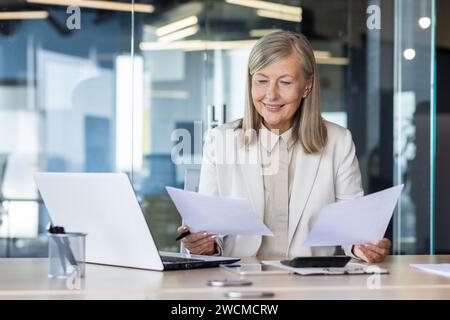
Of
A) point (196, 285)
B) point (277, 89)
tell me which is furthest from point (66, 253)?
point (277, 89)

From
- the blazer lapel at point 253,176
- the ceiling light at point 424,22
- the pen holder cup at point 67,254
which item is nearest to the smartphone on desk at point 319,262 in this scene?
the pen holder cup at point 67,254

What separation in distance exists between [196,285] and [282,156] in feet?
3.50

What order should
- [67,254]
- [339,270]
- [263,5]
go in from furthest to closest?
1. [263,5]
2. [339,270]
3. [67,254]

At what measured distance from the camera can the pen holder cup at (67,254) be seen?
7.25 ft

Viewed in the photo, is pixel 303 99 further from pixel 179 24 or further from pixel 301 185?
pixel 179 24

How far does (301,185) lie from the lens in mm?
3008

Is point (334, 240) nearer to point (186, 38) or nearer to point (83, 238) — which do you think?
point (83, 238)

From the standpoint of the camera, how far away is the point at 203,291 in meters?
2.01

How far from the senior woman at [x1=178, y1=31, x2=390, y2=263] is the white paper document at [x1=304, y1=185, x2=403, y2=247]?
399mm

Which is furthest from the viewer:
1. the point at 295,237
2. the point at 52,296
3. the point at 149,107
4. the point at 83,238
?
the point at 149,107

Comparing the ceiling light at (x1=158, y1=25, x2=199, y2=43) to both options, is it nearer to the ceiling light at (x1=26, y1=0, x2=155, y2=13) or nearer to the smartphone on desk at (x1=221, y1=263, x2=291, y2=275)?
the ceiling light at (x1=26, y1=0, x2=155, y2=13)

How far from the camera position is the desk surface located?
1.99m

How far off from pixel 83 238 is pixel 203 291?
1.24 feet

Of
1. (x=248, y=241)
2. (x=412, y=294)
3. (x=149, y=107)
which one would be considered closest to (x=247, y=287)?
(x=412, y=294)
